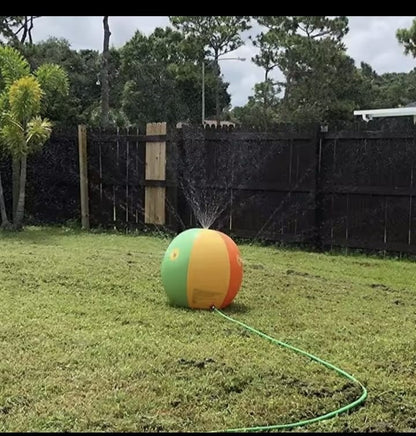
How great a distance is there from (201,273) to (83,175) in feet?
19.6

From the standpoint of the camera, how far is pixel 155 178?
929 centimetres

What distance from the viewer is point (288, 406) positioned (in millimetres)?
2639

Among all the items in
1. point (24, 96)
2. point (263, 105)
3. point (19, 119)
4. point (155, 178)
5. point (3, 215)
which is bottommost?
point (3, 215)

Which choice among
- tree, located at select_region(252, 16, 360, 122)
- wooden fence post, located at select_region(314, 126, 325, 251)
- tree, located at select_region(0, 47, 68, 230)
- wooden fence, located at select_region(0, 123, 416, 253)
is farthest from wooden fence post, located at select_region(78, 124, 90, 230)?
tree, located at select_region(252, 16, 360, 122)

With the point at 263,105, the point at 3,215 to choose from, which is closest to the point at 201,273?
the point at 3,215

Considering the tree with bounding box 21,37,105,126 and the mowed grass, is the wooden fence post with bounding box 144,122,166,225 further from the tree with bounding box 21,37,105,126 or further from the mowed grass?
the tree with bounding box 21,37,105,126

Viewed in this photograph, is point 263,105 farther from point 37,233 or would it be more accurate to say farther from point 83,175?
point 37,233

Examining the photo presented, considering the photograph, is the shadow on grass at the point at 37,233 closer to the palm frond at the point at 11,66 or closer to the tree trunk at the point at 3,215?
the tree trunk at the point at 3,215

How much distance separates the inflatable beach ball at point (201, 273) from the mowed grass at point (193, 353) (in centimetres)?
11

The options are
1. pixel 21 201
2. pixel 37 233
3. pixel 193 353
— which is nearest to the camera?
pixel 193 353

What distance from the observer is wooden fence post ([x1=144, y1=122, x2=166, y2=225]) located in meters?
9.22

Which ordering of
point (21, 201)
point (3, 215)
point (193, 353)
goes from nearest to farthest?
1. point (193, 353)
2. point (21, 201)
3. point (3, 215)

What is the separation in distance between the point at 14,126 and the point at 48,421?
7.61 meters
